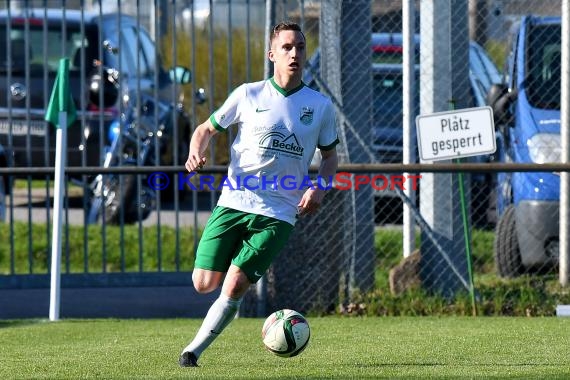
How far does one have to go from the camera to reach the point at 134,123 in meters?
11.2

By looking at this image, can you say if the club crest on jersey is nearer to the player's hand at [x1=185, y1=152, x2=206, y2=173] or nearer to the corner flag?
the player's hand at [x1=185, y1=152, x2=206, y2=173]

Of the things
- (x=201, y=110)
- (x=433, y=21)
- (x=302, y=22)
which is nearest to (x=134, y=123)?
(x=302, y=22)

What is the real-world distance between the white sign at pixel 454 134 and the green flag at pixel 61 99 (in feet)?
8.78

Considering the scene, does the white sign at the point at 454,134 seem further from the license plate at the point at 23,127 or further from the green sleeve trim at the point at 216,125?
the license plate at the point at 23,127

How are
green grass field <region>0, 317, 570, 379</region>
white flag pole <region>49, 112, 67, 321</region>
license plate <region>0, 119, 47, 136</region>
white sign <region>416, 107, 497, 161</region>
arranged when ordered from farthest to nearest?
license plate <region>0, 119, 47, 136</region> → white sign <region>416, 107, 497, 161</region> → white flag pole <region>49, 112, 67, 321</region> → green grass field <region>0, 317, 570, 379</region>

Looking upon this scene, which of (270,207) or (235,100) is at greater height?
(235,100)

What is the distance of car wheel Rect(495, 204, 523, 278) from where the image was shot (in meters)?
11.2

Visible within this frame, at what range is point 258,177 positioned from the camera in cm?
712

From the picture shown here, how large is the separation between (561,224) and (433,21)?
193 cm

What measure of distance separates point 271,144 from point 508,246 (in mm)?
4621

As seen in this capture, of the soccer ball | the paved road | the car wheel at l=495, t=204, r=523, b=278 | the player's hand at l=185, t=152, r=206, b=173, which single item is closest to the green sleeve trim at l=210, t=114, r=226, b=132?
the player's hand at l=185, t=152, r=206, b=173

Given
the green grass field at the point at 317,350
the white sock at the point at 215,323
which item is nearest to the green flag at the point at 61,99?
the green grass field at the point at 317,350

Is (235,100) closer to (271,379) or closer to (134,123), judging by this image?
(271,379)

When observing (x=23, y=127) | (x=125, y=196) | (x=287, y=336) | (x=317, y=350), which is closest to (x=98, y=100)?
(x=23, y=127)
